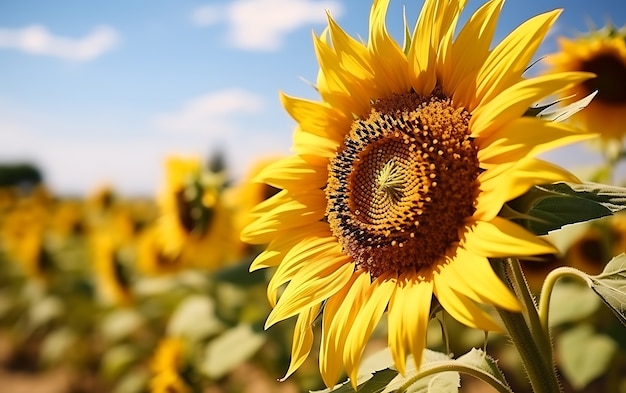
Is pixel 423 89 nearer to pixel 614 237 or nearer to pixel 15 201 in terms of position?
pixel 614 237

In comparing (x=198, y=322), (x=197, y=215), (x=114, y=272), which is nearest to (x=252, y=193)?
(x=197, y=215)

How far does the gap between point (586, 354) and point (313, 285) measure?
7.48 feet

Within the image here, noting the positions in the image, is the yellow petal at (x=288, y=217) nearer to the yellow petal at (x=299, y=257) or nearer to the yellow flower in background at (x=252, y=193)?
the yellow petal at (x=299, y=257)

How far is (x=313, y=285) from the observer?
130 centimetres

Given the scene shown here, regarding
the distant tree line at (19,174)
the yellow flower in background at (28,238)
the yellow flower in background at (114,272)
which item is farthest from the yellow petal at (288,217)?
the distant tree line at (19,174)

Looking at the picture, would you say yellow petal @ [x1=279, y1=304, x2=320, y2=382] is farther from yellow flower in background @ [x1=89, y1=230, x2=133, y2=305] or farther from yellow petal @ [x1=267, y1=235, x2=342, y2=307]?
yellow flower in background @ [x1=89, y1=230, x2=133, y2=305]

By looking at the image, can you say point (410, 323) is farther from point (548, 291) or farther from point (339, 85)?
point (339, 85)

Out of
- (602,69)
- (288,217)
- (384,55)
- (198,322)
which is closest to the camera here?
(384,55)

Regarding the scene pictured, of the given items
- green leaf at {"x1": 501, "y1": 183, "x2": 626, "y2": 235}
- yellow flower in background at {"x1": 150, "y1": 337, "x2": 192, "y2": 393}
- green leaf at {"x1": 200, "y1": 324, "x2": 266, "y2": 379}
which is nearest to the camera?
green leaf at {"x1": 501, "y1": 183, "x2": 626, "y2": 235}

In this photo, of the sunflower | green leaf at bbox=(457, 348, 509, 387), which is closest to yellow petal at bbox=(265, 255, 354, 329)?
green leaf at bbox=(457, 348, 509, 387)

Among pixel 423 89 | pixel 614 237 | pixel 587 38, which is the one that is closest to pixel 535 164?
pixel 423 89

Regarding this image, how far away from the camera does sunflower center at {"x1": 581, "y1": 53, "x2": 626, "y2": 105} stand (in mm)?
2890

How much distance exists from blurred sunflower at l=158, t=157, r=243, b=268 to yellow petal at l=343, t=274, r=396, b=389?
2859 millimetres

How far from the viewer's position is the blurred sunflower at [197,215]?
3.96 metres
